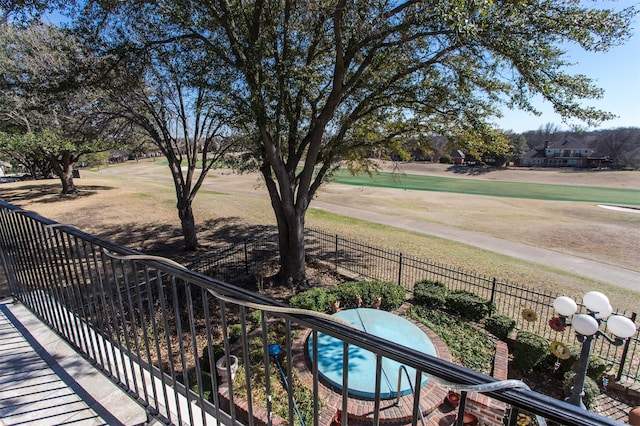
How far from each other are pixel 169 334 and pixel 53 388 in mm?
1509

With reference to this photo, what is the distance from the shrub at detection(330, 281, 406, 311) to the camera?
9.25m

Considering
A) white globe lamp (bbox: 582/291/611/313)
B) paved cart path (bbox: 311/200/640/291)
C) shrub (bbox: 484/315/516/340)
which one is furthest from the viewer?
paved cart path (bbox: 311/200/640/291)

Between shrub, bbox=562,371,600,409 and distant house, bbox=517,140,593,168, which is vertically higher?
distant house, bbox=517,140,593,168

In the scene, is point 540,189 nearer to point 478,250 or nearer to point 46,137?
point 478,250

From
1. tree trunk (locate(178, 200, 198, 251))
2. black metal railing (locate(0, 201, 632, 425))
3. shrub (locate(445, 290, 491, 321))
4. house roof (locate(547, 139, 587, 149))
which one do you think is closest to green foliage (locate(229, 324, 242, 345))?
black metal railing (locate(0, 201, 632, 425))

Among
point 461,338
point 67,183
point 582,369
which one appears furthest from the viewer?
point 67,183

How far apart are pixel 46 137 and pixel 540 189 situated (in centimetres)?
6109

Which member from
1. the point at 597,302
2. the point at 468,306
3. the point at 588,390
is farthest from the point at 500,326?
the point at 597,302

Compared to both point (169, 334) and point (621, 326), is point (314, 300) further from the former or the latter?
point (169, 334)

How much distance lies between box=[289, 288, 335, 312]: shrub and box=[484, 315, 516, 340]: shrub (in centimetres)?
407

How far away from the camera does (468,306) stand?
8961 mm

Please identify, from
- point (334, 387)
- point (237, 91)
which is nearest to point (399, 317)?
point (334, 387)

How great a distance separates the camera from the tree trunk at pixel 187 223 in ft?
45.3

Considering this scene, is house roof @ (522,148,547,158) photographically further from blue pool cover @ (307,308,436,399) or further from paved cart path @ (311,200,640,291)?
blue pool cover @ (307,308,436,399)
